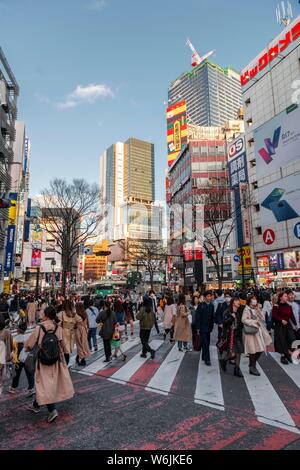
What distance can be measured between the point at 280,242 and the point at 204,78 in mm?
165733

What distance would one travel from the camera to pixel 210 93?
16800 centimetres

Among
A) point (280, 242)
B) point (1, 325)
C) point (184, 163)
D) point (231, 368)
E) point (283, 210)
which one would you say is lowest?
point (231, 368)

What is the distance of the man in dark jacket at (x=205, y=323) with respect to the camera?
25.8 ft

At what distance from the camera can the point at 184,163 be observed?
64438 millimetres

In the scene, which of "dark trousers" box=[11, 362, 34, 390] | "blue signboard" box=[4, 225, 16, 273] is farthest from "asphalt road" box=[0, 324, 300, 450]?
"blue signboard" box=[4, 225, 16, 273]

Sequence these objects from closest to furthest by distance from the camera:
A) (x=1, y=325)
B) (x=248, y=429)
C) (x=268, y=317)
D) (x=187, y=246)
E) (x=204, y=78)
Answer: (x=248, y=429) < (x=1, y=325) < (x=268, y=317) < (x=187, y=246) < (x=204, y=78)

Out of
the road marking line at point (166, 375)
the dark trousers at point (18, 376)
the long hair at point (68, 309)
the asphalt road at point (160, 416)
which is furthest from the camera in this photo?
the long hair at point (68, 309)

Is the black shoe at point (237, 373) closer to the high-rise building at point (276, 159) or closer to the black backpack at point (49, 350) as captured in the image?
the black backpack at point (49, 350)

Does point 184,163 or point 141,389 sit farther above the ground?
point 184,163

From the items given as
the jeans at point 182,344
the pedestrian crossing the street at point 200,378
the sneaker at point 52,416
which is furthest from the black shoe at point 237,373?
the sneaker at point 52,416

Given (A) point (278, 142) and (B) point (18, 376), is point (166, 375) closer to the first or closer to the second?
(B) point (18, 376)

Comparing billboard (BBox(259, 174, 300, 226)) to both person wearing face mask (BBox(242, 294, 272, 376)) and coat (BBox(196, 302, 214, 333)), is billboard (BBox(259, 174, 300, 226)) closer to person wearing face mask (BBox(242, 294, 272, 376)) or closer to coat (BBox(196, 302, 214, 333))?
coat (BBox(196, 302, 214, 333))

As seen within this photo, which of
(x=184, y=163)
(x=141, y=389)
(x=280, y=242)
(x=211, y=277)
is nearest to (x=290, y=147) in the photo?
(x=280, y=242)
